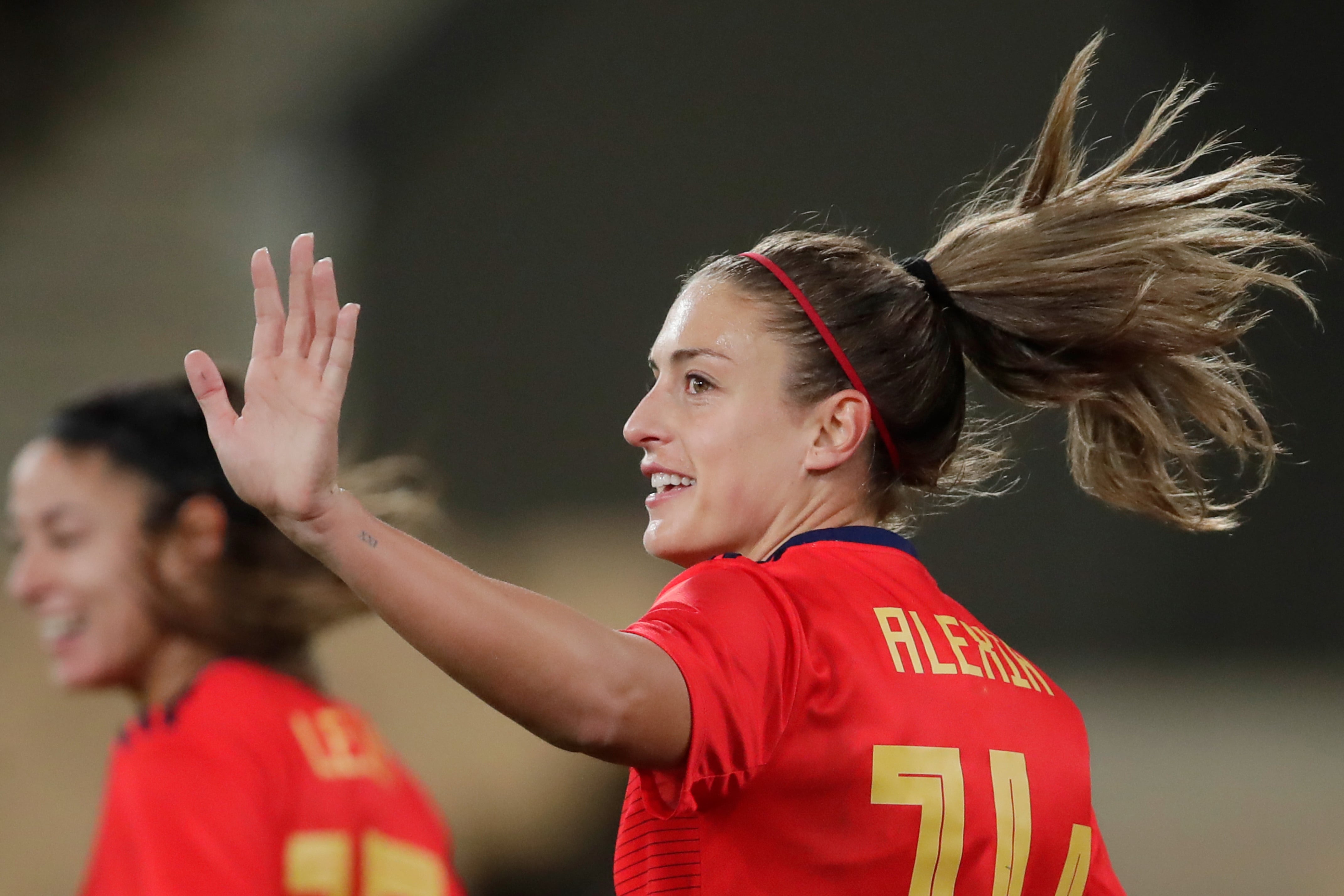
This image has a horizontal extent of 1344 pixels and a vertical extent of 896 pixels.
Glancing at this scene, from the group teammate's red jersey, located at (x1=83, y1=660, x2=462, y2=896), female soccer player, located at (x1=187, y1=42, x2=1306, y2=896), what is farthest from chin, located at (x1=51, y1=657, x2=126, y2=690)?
female soccer player, located at (x1=187, y1=42, x2=1306, y2=896)

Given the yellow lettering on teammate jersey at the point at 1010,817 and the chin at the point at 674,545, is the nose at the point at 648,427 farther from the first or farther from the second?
the yellow lettering on teammate jersey at the point at 1010,817

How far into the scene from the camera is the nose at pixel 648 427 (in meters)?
1.42

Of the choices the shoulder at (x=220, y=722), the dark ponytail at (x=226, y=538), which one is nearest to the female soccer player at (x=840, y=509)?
the shoulder at (x=220, y=722)

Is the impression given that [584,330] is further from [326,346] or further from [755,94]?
[326,346]

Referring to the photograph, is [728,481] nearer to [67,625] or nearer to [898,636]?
[898,636]

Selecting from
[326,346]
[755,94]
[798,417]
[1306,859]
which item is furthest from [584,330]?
[326,346]

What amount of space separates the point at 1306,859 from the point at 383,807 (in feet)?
11.2

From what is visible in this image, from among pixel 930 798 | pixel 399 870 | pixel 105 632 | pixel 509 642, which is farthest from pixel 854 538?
pixel 105 632

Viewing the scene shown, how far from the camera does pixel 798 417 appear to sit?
1.43 m

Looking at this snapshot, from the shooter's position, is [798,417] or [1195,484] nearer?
[798,417]

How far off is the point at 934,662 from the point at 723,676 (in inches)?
11.0

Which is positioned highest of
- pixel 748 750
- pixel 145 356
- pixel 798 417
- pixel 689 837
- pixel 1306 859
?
pixel 798 417

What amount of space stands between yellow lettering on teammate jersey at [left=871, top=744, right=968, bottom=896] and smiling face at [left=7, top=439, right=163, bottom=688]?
1.31m

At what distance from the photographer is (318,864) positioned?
1.76 metres
